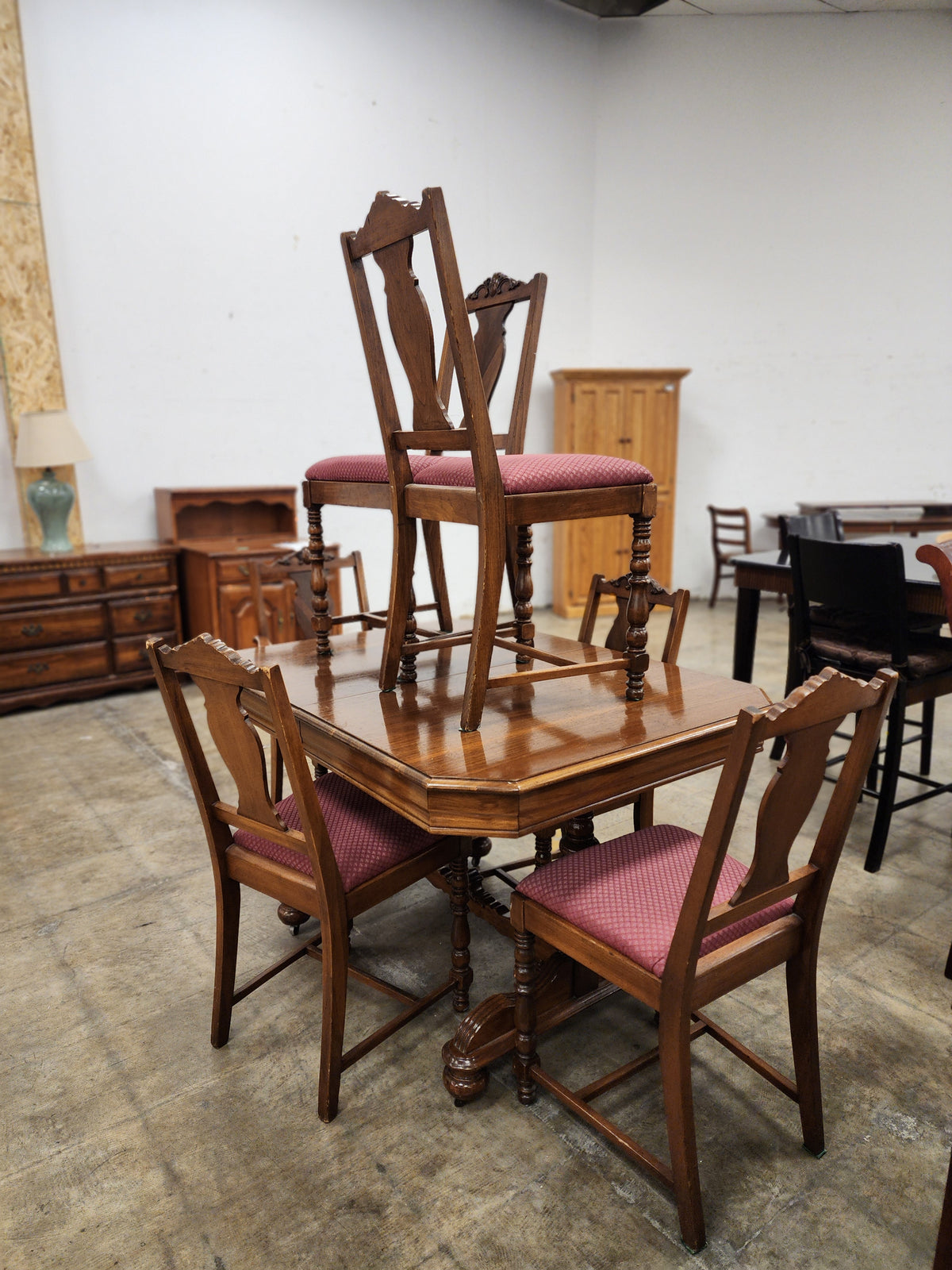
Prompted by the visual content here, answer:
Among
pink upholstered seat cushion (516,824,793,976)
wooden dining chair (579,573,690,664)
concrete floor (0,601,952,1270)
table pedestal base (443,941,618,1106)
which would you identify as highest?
wooden dining chair (579,573,690,664)

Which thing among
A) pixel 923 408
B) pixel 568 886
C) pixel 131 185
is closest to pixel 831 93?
pixel 923 408

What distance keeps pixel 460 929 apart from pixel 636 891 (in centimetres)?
45

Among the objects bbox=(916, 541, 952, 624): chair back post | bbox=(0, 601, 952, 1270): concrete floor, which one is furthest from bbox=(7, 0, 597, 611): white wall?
bbox=(916, 541, 952, 624): chair back post

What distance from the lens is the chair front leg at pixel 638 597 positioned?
66.1 inches

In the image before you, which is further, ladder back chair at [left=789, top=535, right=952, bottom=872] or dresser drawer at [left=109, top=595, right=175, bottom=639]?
dresser drawer at [left=109, top=595, right=175, bottom=639]

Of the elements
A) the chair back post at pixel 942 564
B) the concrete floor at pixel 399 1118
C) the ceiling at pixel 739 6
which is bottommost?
the concrete floor at pixel 399 1118

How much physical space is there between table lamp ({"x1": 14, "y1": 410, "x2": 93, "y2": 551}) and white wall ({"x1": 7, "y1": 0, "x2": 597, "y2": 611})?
1.01 feet

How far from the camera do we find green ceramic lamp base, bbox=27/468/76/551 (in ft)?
14.1

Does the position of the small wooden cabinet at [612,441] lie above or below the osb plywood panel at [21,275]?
below

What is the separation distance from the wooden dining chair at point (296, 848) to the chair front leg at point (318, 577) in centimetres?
51

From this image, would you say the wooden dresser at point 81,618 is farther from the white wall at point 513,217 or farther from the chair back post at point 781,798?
the chair back post at point 781,798

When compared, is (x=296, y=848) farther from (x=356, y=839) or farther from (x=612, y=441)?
(x=612, y=441)

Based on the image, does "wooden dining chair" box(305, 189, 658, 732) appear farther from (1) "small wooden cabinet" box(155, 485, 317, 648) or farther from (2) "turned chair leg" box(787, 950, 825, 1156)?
(1) "small wooden cabinet" box(155, 485, 317, 648)

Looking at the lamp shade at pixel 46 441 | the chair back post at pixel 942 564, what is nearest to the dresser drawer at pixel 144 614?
the lamp shade at pixel 46 441
